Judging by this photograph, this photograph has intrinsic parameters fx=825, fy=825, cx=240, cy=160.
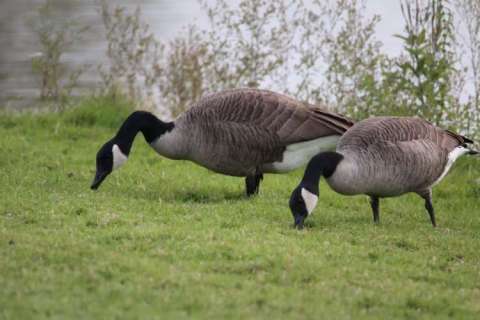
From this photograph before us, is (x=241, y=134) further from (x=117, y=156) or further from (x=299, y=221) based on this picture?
(x=299, y=221)

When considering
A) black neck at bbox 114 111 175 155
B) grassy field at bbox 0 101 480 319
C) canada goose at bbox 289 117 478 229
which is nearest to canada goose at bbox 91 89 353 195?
black neck at bbox 114 111 175 155

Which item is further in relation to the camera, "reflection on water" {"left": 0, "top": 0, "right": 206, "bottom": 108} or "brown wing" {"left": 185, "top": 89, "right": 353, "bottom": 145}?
"reflection on water" {"left": 0, "top": 0, "right": 206, "bottom": 108}

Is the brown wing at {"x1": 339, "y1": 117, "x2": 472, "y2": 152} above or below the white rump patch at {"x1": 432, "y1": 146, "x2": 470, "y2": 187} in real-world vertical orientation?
above

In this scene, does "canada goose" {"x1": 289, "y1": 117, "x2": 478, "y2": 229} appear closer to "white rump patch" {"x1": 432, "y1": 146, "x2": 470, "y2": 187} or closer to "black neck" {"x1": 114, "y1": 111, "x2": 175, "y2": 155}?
"white rump patch" {"x1": 432, "y1": 146, "x2": 470, "y2": 187}

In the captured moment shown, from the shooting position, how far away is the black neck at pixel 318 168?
853cm

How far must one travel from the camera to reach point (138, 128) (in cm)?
1055

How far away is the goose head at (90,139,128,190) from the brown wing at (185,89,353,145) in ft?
3.21

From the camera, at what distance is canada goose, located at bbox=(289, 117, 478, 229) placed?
348 inches

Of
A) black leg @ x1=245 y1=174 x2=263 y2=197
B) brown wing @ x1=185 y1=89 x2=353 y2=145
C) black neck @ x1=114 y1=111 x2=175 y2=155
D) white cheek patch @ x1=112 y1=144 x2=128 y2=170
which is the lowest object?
black leg @ x1=245 y1=174 x2=263 y2=197

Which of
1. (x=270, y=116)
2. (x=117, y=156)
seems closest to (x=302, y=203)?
(x=270, y=116)

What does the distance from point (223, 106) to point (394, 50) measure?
8.58 meters

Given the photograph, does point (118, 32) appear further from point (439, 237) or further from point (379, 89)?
point (439, 237)

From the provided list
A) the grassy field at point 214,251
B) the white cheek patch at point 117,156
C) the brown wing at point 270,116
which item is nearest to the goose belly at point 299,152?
the brown wing at point 270,116

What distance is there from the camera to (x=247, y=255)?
7.18 m
